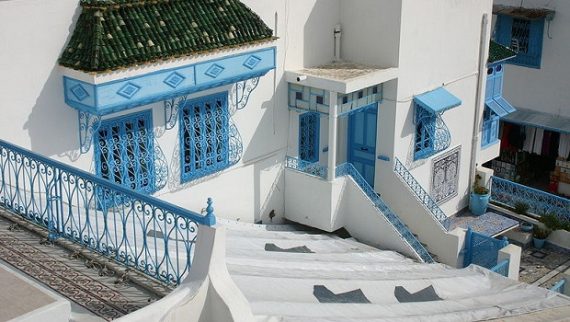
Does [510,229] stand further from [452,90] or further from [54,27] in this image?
[54,27]

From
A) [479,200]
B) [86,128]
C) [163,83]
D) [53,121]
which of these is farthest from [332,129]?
[479,200]

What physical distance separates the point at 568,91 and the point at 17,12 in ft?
44.6

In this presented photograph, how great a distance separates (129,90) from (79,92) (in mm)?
575

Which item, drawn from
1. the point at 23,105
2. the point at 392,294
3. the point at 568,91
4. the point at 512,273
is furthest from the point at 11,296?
the point at 568,91

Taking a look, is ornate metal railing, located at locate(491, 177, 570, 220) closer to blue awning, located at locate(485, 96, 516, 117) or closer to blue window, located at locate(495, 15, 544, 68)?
blue awning, located at locate(485, 96, 516, 117)

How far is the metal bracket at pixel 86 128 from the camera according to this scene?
33.1 ft

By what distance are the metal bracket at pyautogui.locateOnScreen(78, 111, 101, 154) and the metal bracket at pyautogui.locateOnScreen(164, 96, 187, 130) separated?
47.1 inches

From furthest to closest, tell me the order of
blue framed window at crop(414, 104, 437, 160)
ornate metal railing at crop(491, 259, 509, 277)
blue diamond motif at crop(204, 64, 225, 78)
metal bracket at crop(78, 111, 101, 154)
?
blue framed window at crop(414, 104, 437, 160), ornate metal railing at crop(491, 259, 509, 277), blue diamond motif at crop(204, 64, 225, 78), metal bracket at crop(78, 111, 101, 154)

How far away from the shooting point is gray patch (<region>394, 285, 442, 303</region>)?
411 inches

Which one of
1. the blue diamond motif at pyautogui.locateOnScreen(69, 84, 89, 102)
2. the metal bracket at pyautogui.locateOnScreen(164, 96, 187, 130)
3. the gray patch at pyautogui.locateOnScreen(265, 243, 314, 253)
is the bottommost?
the gray patch at pyautogui.locateOnScreen(265, 243, 314, 253)

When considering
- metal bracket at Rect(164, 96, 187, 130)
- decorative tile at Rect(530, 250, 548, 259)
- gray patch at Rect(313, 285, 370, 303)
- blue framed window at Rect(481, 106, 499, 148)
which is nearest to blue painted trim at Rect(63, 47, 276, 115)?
metal bracket at Rect(164, 96, 187, 130)

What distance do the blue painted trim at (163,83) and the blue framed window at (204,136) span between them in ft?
2.11

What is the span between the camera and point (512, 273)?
13.3 metres

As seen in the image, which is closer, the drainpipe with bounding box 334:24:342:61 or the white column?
the white column
